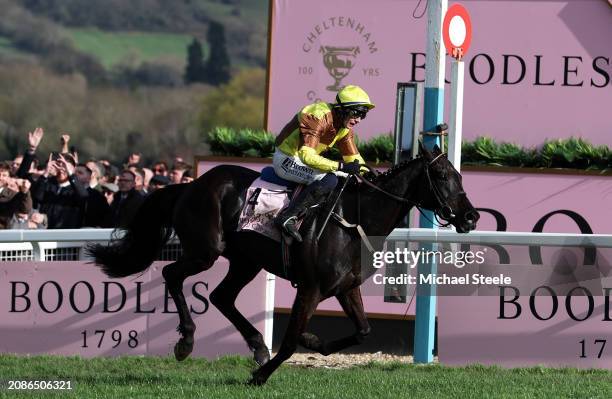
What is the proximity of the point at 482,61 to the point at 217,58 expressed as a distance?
34.4m

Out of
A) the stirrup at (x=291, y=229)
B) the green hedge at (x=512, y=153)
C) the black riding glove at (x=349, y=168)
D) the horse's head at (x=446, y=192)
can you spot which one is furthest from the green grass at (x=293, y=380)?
the green hedge at (x=512, y=153)

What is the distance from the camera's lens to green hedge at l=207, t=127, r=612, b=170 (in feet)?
35.7

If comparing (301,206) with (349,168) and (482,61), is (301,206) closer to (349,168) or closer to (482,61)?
(349,168)

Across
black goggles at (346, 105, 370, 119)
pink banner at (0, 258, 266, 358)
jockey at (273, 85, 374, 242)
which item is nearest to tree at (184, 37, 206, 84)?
pink banner at (0, 258, 266, 358)

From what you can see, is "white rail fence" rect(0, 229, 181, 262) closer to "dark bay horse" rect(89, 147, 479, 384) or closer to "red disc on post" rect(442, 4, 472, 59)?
"dark bay horse" rect(89, 147, 479, 384)

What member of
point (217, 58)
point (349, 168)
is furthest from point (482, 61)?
point (217, 58)

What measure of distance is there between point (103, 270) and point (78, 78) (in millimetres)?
31560

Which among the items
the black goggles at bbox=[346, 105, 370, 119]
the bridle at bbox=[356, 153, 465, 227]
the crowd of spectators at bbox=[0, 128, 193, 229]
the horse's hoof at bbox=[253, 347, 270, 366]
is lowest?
the horse's hoof at bbox=[253, 347, 270, 366]

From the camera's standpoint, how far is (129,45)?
148 feet

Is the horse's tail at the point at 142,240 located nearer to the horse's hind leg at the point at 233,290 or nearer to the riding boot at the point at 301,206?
the horse's hind leg at the point at 233,290

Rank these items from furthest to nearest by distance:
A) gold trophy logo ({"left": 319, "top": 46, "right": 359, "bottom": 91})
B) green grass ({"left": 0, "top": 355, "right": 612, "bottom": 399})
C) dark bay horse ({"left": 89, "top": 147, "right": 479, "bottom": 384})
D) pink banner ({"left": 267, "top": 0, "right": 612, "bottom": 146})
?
gold trophy logo ({"left": 319, "top": 46, "right": 359, "bottom": 91}), pink banner ({"left": 267, "top": 0, "right": 612, "bottom": 146}), dark bay horse ({"left": 89, "top": 147, "right": 479, "bottom": 384}), green grass ({"left": 0, "top": 355, "right": 612, "bottom": 399})

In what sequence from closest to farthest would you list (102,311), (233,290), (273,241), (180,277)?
(273,241) < (180,277) < (233,290) < (102,311)

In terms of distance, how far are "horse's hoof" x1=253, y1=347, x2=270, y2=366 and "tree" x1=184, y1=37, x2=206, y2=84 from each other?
3455 cm

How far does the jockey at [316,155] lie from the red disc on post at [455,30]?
1530 mm
